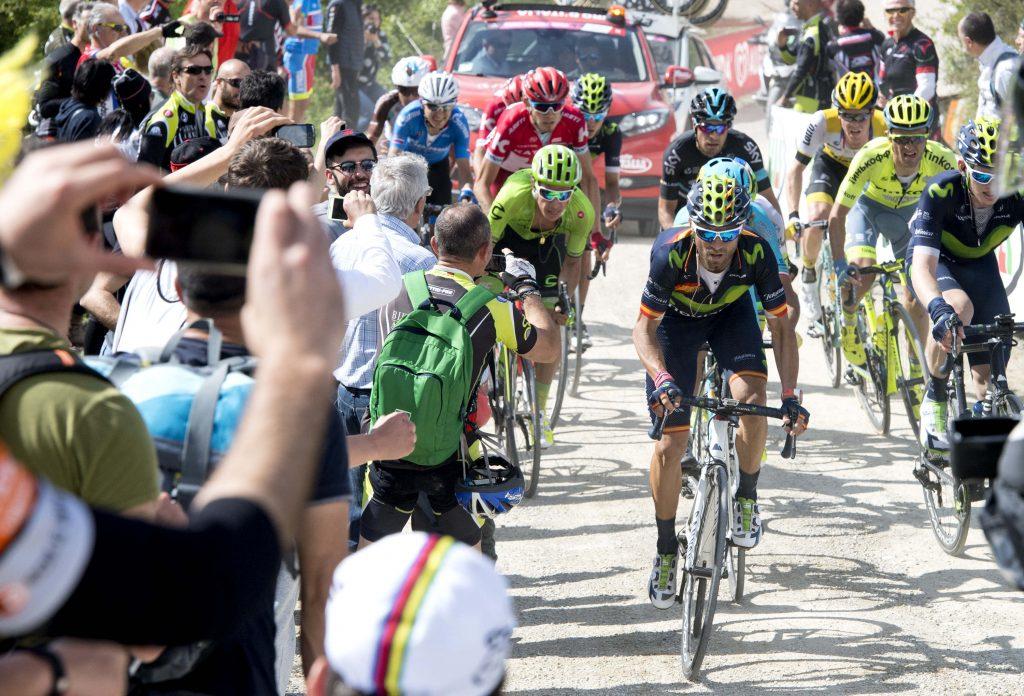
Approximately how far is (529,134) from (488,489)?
5.16 meters

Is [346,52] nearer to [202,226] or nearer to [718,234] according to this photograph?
[718,234]

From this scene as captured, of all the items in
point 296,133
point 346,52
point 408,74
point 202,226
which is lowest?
point 346,52

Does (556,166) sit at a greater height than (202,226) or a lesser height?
lesser

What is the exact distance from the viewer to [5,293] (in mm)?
2391

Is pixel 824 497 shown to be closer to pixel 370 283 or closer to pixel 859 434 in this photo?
pixel 859 434

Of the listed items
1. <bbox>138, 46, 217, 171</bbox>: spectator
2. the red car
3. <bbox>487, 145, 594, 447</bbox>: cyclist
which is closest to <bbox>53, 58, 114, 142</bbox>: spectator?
<bbox>138, 46, 217, 171</bbox>: spectator

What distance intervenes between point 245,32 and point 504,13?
3522 mm

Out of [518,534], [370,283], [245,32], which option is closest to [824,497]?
[518,534]

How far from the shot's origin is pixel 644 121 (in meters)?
15.4

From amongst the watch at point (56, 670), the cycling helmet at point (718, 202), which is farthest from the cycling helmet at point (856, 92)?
the watch at point (56, 670)

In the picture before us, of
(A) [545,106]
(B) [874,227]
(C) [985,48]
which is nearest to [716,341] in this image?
(B) [874,227]

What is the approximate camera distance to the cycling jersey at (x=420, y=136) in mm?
10570

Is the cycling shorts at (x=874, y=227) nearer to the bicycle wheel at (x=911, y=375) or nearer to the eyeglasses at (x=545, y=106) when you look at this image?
the bicycle wheel at (x=911, y=375)

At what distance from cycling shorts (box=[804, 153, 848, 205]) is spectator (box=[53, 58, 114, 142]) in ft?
17.9
